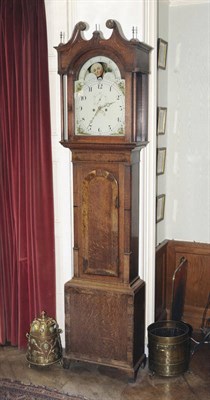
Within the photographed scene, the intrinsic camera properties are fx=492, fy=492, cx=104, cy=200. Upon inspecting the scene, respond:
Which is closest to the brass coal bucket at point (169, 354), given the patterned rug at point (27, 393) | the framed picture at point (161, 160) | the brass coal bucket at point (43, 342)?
the patterned rug at point (27, 393)

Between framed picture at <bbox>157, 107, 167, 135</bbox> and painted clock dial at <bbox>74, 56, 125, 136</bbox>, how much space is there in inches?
26.0

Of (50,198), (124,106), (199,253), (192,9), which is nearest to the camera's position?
(124,106)

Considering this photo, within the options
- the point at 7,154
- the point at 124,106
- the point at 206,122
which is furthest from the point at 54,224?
the point at 206,122

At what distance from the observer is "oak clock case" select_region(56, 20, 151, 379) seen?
8.58 feet

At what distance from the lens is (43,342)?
2949 mm

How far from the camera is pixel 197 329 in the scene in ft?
11.6

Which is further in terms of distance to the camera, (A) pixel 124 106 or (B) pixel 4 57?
(B) pixel 4 57

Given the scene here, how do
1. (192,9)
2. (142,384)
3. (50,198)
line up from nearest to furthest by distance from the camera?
(142,384) < (50,198) < (192,9)

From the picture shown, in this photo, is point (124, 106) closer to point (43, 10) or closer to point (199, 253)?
point (43, 10)

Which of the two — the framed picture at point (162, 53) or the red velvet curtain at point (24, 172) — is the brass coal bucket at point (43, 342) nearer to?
the red velvet curtain at point (24, 172)

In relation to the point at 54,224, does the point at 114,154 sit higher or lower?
higher

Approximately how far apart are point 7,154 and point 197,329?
1825mm

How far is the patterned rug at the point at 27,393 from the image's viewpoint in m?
2.68

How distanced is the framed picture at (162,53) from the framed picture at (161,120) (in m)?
0.28
